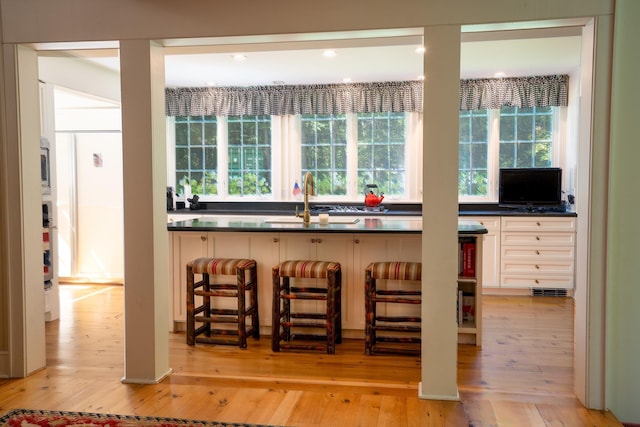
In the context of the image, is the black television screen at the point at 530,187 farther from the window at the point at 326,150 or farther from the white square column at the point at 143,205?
the white square column at the point at 143,205

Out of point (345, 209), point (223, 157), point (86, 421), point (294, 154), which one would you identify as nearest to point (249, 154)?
point (223, 157)

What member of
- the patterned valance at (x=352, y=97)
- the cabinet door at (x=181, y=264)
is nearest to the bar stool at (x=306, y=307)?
the cabinet door at (x=181, y=264)

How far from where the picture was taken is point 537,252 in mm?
6000

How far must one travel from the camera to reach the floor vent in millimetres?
6008

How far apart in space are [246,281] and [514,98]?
3968mm

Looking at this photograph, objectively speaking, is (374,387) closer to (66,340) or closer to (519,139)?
(66,340)

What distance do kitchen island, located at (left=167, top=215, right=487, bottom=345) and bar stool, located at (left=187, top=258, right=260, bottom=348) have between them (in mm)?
111

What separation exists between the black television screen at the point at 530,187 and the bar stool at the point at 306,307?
3.11 metres

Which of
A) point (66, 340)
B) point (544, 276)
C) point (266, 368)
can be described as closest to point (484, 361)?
point (266, 368)

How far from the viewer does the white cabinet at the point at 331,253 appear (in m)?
4.19

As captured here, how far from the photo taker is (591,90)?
9.34 ft

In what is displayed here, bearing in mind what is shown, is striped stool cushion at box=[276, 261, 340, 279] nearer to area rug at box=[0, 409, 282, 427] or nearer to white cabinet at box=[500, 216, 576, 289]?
area rug at box=[0, 409, 282, 427]

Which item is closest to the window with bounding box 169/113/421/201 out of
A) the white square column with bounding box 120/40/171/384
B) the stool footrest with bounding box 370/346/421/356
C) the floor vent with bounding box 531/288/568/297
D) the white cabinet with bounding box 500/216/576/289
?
the white cabinet with bounding box 500/216/576/289

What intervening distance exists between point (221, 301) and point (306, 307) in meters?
0.70
